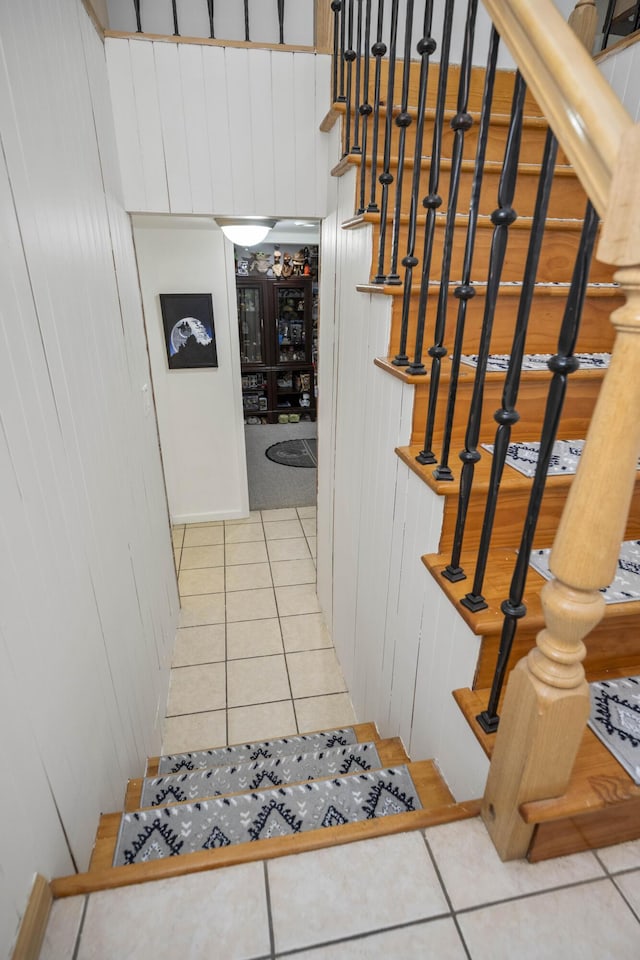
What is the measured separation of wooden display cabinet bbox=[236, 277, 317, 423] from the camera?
256 inches

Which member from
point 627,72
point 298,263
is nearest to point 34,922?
point 627,72

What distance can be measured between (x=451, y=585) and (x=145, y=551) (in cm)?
156

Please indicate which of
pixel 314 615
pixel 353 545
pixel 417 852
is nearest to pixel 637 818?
pixel 417 852

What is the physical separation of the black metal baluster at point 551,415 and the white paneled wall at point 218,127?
207 cm

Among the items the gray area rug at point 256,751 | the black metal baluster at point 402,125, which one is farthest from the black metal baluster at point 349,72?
the gray area rug at point 256,751

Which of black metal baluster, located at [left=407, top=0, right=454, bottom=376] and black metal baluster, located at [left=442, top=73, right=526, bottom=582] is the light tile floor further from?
black metal baluster, located at [left=407, top=0, right=454, bottom=376]

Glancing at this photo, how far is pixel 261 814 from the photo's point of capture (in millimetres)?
1363

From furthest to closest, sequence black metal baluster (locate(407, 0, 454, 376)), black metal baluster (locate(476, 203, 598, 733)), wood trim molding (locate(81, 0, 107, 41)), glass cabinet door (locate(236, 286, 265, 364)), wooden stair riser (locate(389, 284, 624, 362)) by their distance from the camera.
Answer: glass cabinet door (locate(236, 286, 265, 364)), wood trim molding (locate(81, 0, 107, 41)), wooden stair riser (locate(389, 284, 624, 362)), black metal baluster (locate(407, 0, 454, 376)), black metal baluster (locate(476, 203, 598, 733))

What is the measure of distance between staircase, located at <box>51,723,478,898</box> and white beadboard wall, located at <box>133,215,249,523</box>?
2.46 m

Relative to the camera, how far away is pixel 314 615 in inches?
130

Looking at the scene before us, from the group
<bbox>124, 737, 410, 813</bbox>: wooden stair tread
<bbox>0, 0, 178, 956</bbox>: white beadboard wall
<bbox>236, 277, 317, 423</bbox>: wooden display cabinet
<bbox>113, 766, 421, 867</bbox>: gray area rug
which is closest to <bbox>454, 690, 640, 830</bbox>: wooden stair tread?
<bbox>113, 766, 421, 867</bbox>: gray area rug

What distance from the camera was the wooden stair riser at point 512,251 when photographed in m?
1.70

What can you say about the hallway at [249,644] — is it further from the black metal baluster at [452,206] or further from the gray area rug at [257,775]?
the black metal baluster at [452,206]

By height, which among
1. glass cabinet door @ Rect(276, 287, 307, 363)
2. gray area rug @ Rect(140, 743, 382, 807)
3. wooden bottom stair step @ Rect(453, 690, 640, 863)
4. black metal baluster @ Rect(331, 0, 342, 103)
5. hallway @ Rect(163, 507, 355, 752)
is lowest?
hallway @ Rect(163, 507, 355, 752)
